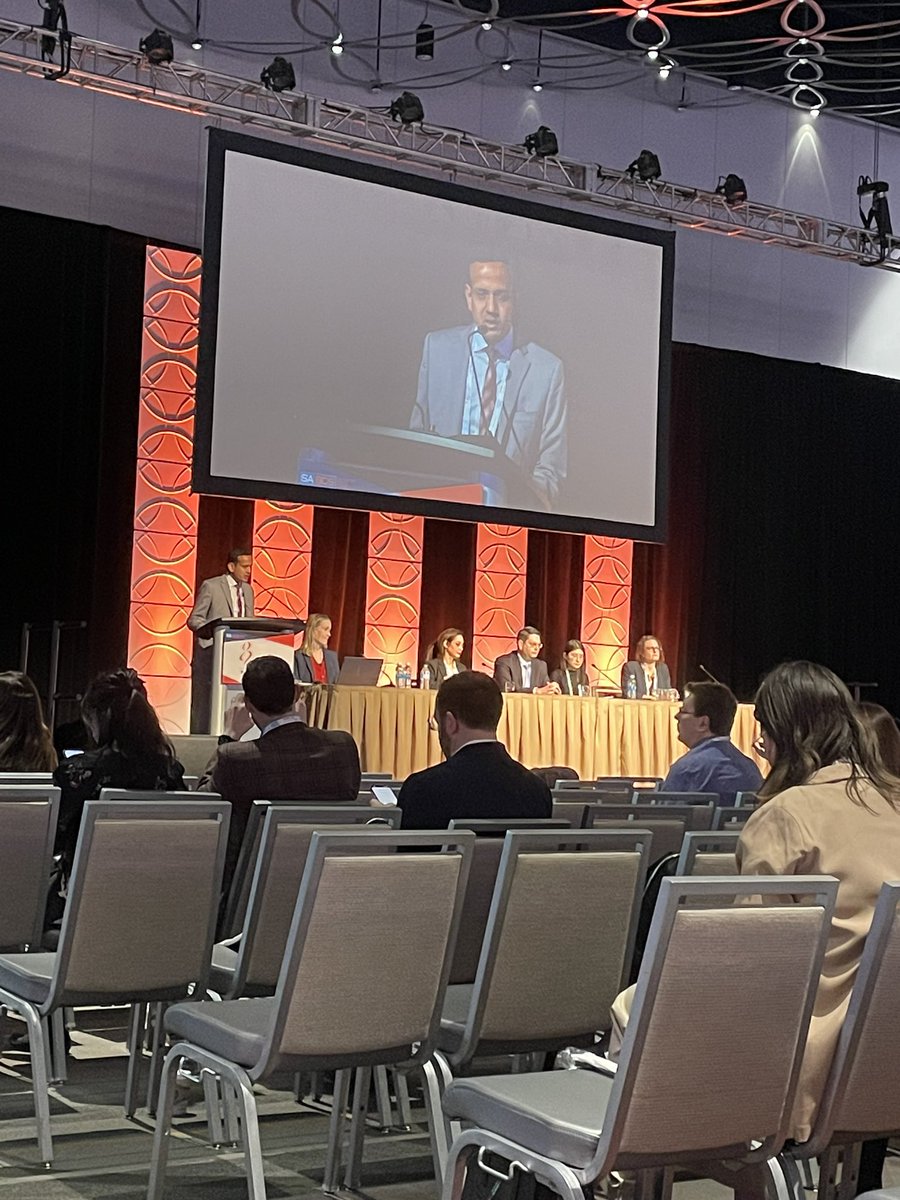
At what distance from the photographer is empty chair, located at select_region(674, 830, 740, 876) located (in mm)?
3139

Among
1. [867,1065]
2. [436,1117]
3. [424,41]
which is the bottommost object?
[436,1117]

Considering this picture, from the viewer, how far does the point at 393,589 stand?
38.6 ft

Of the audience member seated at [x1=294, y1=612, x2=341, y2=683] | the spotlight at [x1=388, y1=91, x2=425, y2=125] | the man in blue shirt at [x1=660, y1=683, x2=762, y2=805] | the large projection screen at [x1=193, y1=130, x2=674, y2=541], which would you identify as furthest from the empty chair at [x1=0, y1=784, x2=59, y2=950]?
the spotlight at [x1=388, y1=91, x2=425, y2=125]

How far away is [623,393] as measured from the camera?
424 inches

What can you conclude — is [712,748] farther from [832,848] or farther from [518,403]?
[518,403]

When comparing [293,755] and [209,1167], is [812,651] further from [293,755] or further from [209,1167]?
[209,1167]

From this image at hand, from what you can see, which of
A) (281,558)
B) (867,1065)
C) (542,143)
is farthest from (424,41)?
(867,1065)

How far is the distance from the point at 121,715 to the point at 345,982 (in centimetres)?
171

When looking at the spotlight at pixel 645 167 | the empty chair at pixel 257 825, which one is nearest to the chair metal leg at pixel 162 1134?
the empty chair at pixel 257 825

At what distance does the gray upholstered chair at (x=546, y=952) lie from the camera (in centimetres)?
279

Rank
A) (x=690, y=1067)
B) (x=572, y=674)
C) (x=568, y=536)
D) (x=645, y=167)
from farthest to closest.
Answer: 1. (x=568, y=536)
2. (x=572, y=674)
3. (x=645, y=167)
4. (x=690, y=1067)

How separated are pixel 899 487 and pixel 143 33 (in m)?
7.48

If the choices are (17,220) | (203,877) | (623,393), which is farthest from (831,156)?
(203,877)

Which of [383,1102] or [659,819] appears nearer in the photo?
[383,1102]
